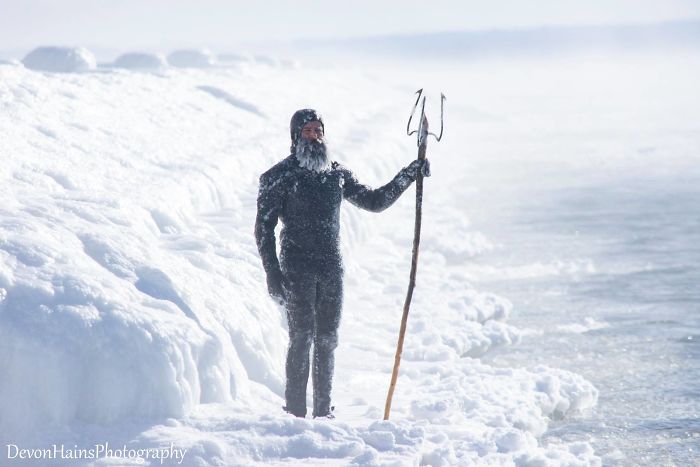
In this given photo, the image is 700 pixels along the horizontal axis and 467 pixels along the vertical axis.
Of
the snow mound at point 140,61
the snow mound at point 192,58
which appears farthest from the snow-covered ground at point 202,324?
the snow mound at point 192,58

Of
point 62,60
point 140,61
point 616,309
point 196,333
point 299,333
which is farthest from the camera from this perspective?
point 140,61

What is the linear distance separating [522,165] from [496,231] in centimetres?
1391

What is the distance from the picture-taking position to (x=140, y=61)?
4509 cm

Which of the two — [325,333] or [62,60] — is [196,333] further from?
[62,60]

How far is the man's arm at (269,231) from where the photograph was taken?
4441 mm

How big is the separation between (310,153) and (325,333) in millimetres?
1016

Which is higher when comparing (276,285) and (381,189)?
(381,189)

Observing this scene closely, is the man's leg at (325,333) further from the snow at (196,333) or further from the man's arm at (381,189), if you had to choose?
the man's arm at (381,189)

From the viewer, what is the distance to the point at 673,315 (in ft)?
30.7

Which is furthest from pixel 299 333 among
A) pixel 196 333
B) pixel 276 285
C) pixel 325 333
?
pixel 196 333

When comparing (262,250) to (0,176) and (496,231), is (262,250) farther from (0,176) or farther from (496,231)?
(496,231)

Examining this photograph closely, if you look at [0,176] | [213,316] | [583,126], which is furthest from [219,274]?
[583,126]

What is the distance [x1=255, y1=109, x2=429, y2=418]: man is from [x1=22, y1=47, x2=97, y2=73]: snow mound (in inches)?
1228

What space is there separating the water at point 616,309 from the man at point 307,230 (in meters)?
2.21
